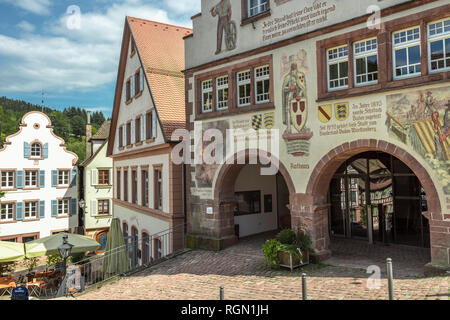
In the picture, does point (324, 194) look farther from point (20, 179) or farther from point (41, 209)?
point (20, 179)

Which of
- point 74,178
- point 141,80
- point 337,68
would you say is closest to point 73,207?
point 74,178

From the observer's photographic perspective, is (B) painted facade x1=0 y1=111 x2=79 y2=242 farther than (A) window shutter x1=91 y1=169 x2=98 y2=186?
No

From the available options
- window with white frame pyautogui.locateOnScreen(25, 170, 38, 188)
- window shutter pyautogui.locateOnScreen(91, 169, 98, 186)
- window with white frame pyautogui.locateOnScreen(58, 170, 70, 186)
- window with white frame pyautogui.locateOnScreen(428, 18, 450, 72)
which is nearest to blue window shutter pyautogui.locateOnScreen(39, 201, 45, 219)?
window with white frame pyautogui.locateOnScreen(25, 170, 38, 188)

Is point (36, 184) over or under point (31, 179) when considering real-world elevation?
under

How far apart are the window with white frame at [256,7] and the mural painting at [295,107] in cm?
217

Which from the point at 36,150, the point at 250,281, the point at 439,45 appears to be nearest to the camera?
the point at 439,45

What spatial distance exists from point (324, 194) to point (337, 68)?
3.63m

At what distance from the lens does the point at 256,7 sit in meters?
13.3

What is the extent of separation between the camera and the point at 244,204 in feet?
56.4

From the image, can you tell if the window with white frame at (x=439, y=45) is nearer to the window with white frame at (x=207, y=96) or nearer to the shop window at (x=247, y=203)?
the window with white frame at (x=207, y=96)

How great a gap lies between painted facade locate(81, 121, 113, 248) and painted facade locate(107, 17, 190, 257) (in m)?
9.26

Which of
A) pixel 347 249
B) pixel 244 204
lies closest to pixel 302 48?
pixel 347 249

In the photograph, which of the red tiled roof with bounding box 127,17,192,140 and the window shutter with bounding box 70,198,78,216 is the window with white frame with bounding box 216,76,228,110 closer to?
the red tiled roof with bounding box 127,17,192,140

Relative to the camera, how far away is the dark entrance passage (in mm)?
12984
